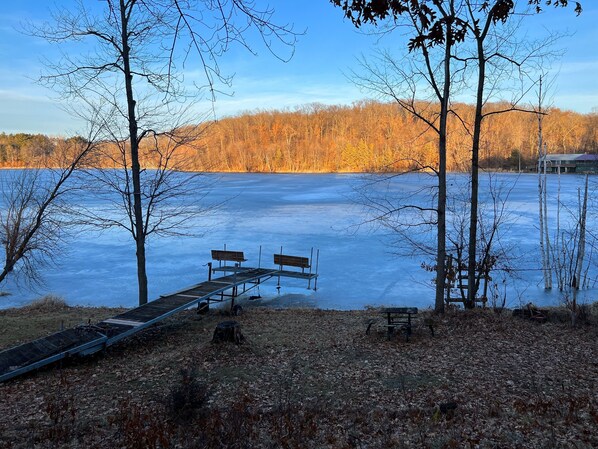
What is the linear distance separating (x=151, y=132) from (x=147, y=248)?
11112mm

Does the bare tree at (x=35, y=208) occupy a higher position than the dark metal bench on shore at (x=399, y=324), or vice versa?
the bare tree at (x=35, y=208)

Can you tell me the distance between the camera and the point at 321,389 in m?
6.13

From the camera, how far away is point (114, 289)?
47.1 ft

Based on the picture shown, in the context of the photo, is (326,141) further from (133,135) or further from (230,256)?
(133,135)

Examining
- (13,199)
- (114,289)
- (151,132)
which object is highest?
(151,132)

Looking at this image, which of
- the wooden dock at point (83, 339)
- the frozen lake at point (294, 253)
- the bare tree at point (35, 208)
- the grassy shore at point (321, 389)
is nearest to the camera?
the grassy shore at point (321, 389)

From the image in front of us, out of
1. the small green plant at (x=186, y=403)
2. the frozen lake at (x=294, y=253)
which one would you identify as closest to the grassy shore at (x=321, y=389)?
the small green plant at (x=186, y=403)

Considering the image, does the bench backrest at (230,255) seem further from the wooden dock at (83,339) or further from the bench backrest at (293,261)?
the wooden dock at (83,339)

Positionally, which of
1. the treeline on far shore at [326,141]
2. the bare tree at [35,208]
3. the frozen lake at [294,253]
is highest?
the treeline on far shore at [326,141]

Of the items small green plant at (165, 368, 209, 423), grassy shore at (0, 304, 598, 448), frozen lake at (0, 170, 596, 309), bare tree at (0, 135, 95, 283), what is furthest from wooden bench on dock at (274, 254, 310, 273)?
small green plant at (165, 368, 209, 423)

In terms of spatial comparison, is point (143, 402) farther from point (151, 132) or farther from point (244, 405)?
point (151, 132)

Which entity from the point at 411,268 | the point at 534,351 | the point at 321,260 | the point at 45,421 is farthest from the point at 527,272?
the point at 45,421

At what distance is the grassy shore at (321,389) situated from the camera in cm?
445

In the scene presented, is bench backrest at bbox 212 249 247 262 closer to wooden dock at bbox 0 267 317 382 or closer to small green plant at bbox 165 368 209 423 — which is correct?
wooden dock at bbox 0 267 317 382
